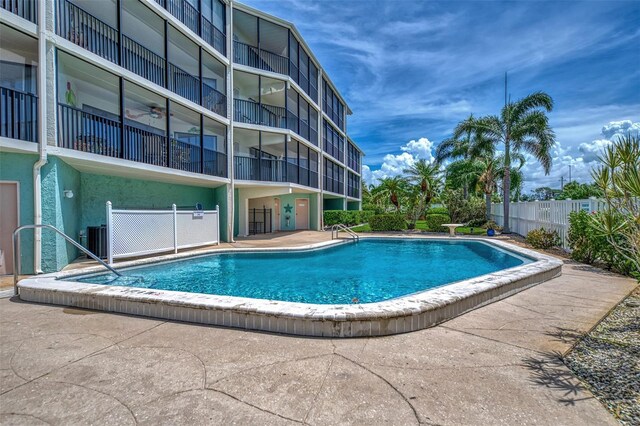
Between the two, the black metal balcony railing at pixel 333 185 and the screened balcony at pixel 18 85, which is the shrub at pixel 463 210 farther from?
the screened balcony at pixel 18 85

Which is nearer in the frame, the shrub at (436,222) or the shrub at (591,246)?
the shrub at (591,246)

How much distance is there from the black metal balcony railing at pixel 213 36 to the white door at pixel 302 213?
1186 centimetres

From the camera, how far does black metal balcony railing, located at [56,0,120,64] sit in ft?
28.4

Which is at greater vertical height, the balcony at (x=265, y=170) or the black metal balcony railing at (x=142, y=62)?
the black metal balcony railing at (x=142, y=62)

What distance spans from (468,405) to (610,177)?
4.42 m

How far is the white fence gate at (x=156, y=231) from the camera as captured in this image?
959 cm

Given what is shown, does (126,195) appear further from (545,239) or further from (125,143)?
(545,239)

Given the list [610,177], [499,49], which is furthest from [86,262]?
[499,49]

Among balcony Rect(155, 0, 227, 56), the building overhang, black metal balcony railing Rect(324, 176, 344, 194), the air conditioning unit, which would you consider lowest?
the air conditioning unit

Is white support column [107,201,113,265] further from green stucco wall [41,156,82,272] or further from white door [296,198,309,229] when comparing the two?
white door [296,198,309,229]

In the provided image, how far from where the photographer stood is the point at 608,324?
4.29 metres

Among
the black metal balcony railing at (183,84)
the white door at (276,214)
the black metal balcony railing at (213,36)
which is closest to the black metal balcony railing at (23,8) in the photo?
the black metal balcony railing at (183,84)

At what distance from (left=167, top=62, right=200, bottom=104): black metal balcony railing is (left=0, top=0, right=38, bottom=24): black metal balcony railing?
462cm

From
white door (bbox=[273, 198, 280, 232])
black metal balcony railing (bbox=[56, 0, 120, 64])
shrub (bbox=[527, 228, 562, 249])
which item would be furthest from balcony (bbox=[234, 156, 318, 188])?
shrub (bbox=[527, 228, 562, 249])
